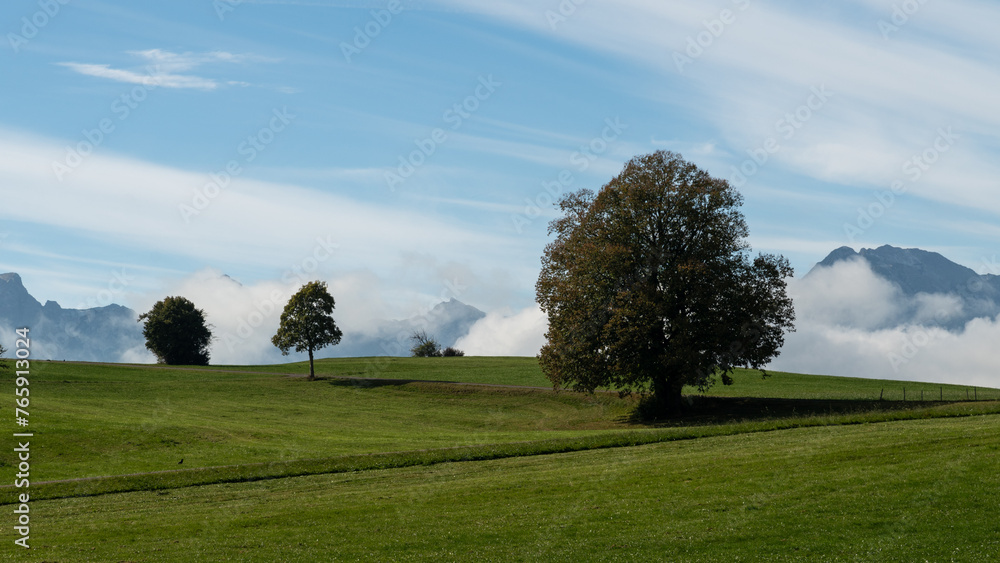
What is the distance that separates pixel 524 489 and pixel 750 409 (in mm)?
32887

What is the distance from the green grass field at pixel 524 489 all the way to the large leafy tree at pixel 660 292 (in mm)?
4050

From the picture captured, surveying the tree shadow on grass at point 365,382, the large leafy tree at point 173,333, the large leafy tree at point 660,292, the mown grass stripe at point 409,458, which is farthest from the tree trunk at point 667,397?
the large leafy tree at point 173,333

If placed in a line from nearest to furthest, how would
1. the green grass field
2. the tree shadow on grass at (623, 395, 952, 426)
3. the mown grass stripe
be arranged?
the green grass field
the mown grass stripe
the tree shadow on grass at (623, 395, 952, 426)

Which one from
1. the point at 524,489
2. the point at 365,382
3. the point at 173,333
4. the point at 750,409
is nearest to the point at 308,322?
the point at 365,382

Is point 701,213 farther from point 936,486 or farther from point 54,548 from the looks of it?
point 54,548

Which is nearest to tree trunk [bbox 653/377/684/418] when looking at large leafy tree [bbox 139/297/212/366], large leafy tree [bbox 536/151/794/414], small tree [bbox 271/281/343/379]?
large leafy tree [bbox 536/151/794/414]

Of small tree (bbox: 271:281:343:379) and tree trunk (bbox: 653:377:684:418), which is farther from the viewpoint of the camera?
small tree (bbox: 271:281:343:379)

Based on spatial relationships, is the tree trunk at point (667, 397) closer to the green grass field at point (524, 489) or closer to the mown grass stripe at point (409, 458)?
the green grass field at point (524, 489)

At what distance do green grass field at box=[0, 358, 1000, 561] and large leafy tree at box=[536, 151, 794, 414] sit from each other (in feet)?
13.3

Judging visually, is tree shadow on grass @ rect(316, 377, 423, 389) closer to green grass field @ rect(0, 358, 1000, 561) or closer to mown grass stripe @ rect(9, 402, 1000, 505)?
green grass field @ rect(0, 358, 1000, 561)

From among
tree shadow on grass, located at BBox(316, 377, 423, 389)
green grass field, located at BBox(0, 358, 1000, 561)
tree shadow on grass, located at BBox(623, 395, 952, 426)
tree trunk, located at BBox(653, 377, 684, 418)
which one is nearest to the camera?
green grass field, located at BBox(0, 358, 1000, 561)

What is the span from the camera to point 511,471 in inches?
1216

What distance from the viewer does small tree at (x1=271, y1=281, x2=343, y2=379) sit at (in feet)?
288

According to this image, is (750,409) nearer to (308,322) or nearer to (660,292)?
(660,292)
